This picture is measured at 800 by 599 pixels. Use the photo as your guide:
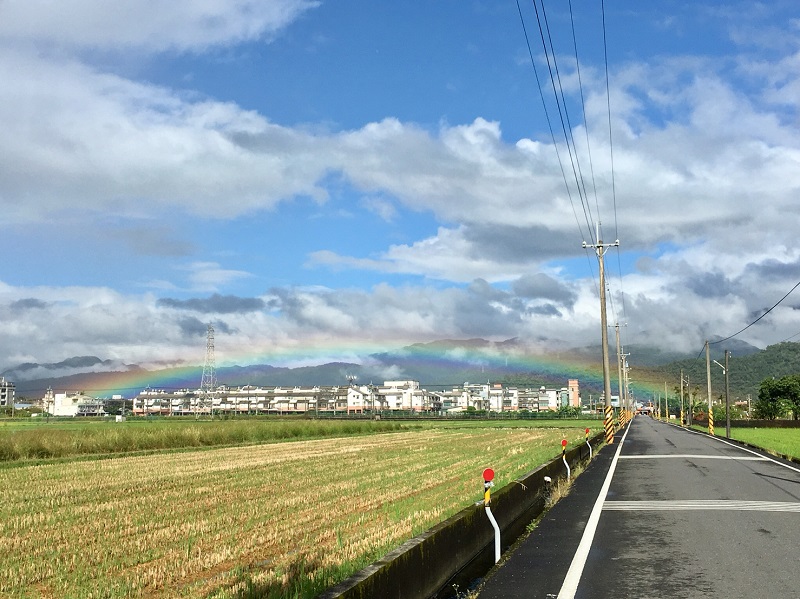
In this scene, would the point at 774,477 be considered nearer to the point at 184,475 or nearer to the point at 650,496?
the point at 650,496

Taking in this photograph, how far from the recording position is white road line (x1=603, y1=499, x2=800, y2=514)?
49.7 ft

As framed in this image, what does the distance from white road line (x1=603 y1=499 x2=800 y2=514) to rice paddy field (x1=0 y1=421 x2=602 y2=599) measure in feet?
9.77

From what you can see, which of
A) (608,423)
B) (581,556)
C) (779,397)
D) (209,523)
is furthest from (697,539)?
(779,397)

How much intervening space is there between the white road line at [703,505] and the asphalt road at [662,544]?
0.02m

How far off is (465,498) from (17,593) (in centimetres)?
940

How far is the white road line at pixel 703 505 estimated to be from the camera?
15.2m

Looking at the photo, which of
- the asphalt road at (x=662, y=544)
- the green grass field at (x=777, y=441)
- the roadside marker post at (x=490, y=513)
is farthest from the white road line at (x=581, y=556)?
the green grass field at (x=777, y=441)

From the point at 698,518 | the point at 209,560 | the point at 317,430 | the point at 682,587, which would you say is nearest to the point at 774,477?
the point at 698,518

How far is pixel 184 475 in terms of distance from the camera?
912 inches

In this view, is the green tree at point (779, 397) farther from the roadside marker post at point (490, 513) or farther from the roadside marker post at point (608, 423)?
the roadside marker post at point (490, 513)

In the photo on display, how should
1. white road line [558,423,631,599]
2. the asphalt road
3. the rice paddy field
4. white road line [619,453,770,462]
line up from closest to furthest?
white road line [558,423,631,599], the asphalt road, the rice paddy field, white road line [619,453,770,462]

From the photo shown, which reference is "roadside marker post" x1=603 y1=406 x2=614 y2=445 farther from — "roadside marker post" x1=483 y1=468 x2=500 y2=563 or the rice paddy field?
"roadside marker post" x1=483 y1=468 x2=500 y2=563

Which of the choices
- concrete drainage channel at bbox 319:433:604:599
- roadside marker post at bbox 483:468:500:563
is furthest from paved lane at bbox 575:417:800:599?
concrete drainage channel at bbox 319:433:604:599

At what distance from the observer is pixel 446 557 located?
8828 mm
